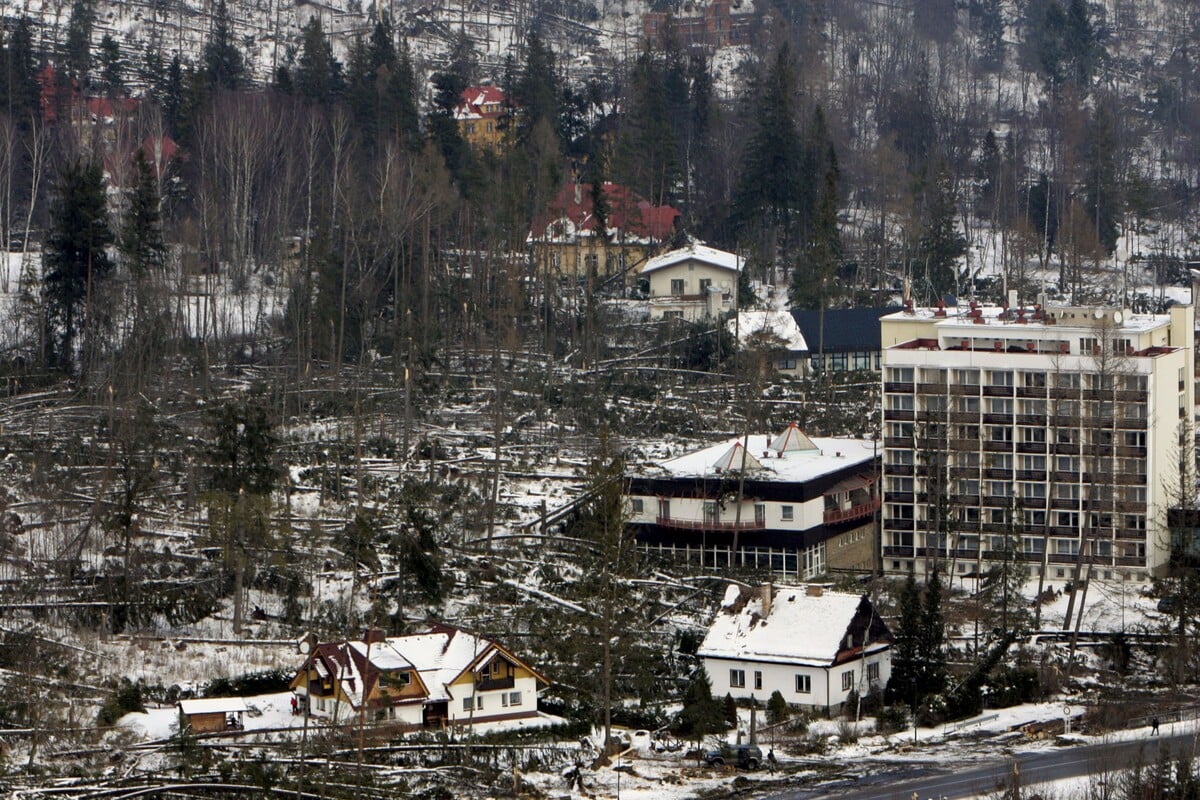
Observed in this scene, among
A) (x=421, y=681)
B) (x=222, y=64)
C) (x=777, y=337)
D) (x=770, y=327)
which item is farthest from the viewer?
(x=222, y=64)

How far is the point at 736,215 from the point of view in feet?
306

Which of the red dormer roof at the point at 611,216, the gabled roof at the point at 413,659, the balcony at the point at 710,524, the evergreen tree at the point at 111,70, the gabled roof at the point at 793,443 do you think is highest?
the evergreen tree at the point at 111,70

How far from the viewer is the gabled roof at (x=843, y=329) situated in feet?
266

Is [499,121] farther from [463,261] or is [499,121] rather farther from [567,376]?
[567,376]

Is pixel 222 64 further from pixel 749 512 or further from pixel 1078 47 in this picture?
pixel 749 512

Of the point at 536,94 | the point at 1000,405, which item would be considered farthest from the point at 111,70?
the point at 1000,405

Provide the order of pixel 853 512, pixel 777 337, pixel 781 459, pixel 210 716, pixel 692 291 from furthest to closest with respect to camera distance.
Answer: pixel 692 291 → pixel 777 337 → pixel 781 459 → pixel 853 512 → pixel 210 716

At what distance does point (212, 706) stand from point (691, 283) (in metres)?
44.0

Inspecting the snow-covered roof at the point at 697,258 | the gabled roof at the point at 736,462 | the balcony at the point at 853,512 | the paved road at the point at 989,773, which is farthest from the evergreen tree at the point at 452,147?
the paved road at the point at 989,773

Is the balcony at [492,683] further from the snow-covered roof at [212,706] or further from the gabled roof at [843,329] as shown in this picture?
the gabled roof at [843,329]

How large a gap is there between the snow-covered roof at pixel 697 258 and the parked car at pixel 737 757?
138 ft

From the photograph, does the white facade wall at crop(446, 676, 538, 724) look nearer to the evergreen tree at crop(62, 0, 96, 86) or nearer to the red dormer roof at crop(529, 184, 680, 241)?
the red dormer roof at crop(529, 184, 680, 241)

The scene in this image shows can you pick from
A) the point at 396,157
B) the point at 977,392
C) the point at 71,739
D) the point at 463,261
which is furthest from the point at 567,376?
the point at 71,739

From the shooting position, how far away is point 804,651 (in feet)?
161
